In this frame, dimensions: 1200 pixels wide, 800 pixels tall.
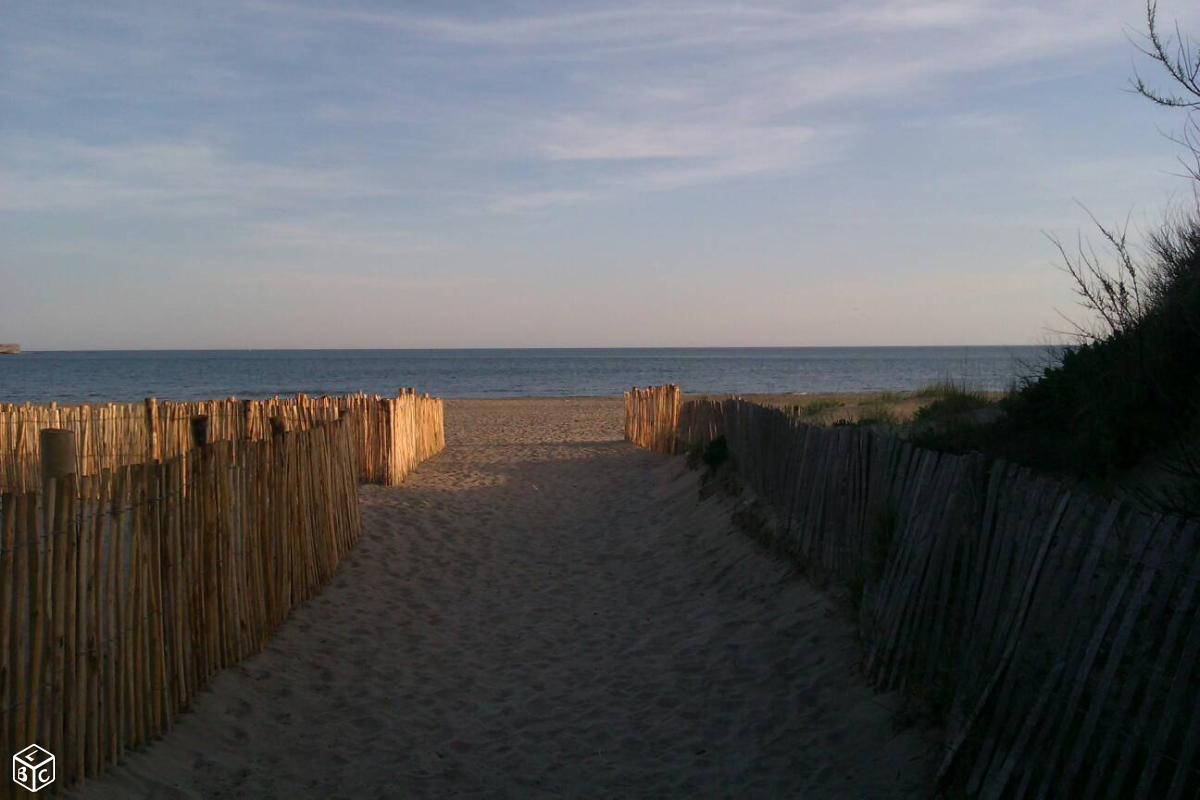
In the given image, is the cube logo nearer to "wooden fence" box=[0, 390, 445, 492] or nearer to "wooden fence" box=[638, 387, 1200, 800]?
"wooden fence" box=[638, 387, 1200, 800]

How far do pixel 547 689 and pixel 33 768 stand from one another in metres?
3.11

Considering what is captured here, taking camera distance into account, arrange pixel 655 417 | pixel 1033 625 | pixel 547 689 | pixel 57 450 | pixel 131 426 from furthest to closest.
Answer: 1. pixel 655 417
2. pixel 131 426
3. pixel 547 689
4. pixel 57 450
5. pixel 1033 625

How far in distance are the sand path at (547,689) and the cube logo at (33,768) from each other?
24 cm

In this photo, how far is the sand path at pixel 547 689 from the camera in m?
4.62

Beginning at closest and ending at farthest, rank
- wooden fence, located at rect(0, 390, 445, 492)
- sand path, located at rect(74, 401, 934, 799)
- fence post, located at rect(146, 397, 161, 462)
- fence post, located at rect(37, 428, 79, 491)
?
1. sand path, located at rect(74, 401, 934, 799)
2. fence post, located at rect(37, 428, 79, 491)
3. wooden fence, located at rect(0, 390, 445, 492)
4. fence post, located at rect(146, 397, 161, 462)

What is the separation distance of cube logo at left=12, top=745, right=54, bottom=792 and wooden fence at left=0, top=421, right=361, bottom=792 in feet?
0.11

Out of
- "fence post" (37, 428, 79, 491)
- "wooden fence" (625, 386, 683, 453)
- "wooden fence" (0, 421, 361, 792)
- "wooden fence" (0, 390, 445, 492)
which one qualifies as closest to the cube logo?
"wooden fence" (0, 421, 361, 792)

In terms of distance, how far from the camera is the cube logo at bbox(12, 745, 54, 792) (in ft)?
11.0

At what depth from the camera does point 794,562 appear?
743cm

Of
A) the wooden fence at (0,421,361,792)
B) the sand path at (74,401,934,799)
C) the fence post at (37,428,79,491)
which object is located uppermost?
the fence post at (37,428,79,491)

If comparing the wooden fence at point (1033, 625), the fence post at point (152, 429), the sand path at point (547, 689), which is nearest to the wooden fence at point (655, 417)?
the sand path at point (547, 689)

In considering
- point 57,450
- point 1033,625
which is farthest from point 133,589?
point 1033,625

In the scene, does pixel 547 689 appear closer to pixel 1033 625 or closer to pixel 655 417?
pixel 1033 625

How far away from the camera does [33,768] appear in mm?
3449
